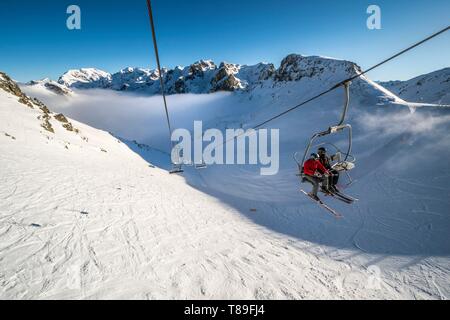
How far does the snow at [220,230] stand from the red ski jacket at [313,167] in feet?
12.8

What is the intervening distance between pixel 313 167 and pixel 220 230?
577 centimetres

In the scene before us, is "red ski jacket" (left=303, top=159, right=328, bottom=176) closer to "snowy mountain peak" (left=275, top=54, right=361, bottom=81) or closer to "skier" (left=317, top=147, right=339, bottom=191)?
"skier" (left=317, top=147, right=339, bottom=191)

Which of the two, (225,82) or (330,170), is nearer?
(330,170)

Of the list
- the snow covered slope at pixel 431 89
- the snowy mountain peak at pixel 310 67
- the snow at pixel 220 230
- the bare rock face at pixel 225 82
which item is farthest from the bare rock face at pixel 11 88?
the bare rock face at pixel 225 82

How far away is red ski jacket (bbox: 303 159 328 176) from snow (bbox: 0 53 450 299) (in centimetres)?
389

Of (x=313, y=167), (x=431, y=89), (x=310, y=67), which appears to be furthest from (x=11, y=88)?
(x=431, y=89)

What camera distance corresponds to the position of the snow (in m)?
7.07

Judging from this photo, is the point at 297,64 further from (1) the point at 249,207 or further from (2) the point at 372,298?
(2) the point at 372,298

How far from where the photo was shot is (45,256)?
6973 mm

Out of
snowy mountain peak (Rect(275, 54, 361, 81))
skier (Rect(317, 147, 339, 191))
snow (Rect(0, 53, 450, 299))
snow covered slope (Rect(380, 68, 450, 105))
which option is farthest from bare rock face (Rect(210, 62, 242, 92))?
skier (Rect(317, 147, 339, 191))

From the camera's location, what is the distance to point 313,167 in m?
9.51

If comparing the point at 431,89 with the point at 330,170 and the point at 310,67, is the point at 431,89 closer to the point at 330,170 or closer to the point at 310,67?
the point at 310,67

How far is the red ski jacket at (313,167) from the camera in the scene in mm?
9359

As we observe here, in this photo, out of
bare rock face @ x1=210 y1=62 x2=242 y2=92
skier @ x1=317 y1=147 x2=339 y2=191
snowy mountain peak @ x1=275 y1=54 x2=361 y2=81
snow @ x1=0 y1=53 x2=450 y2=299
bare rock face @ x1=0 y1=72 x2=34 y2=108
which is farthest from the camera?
bare rock face @ x1=210 y1=62 x2=242 y2=92
